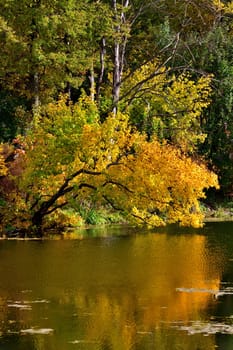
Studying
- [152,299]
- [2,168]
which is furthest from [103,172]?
[152,299]

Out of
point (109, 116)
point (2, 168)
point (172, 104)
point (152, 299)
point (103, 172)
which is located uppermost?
point (172, 104)

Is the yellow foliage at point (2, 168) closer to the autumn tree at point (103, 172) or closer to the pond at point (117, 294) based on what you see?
the autumn tree at point (103, 172)

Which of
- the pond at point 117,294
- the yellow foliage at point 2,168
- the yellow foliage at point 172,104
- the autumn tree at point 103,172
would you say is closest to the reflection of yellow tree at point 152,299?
the pond at point 117,294

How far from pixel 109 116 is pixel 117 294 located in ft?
34.5

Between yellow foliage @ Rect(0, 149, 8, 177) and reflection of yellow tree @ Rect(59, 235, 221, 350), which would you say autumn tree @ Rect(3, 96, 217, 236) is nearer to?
yellow foliage @ Rect(0, 149, 8, 177)

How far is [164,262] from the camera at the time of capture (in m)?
21.1

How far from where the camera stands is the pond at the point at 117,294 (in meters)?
12.7

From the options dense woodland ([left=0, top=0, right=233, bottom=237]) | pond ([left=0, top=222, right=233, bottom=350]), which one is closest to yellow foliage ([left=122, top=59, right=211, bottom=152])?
dense woodland ([left=0, top=0, right=233, bottom=237])

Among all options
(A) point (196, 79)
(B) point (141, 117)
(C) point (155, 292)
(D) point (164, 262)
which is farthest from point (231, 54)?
(C) point (155, 292)

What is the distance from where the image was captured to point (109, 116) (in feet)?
85.9

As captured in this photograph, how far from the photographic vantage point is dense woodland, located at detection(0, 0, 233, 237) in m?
25.3

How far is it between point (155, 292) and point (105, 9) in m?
20.4

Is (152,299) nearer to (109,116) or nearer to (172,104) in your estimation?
(109,116)

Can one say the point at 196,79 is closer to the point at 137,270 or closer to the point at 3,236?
the point at 3,236
